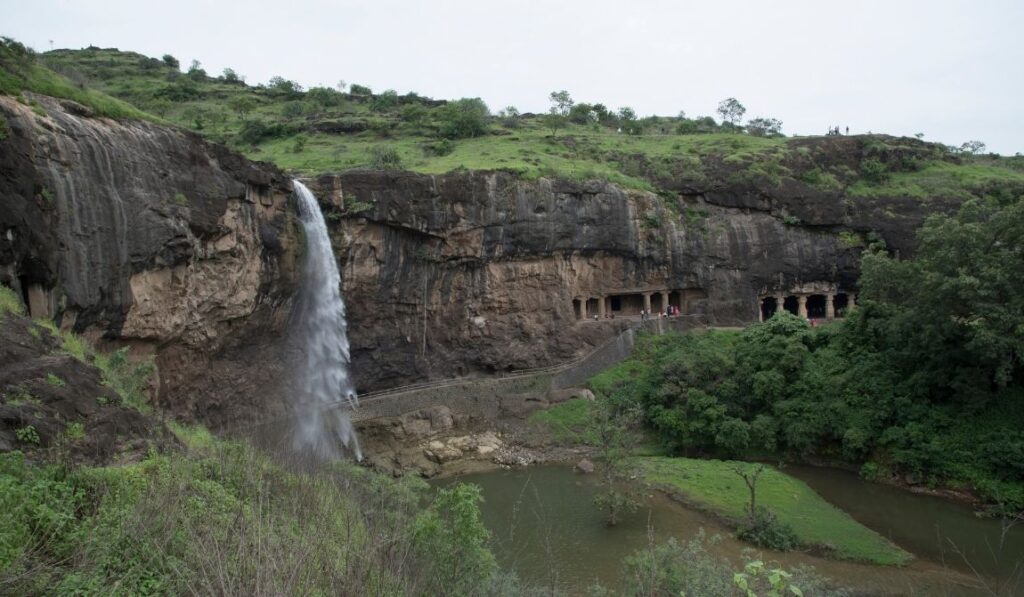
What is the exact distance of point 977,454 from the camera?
2089 cm

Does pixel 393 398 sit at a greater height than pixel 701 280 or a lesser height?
lesser

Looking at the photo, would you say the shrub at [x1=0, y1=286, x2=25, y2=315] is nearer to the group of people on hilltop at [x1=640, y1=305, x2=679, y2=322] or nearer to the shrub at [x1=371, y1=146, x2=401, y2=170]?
the shrub at [x1=371, y1=146, x2=401, y2=170]

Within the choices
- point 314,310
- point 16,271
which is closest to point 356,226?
point 314,310

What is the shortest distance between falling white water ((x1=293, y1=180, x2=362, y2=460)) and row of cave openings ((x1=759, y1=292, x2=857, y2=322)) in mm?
24869

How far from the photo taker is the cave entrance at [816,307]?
4028 cm

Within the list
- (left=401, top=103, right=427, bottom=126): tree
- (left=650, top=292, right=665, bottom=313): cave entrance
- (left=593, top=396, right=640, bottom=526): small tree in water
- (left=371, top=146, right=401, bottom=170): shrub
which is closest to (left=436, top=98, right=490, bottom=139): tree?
(left=401, top=103, right=427, bottom=126): tree

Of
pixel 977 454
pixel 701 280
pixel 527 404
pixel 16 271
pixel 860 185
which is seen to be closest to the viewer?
pixel 16 271

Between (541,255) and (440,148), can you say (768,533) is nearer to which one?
(541,255)

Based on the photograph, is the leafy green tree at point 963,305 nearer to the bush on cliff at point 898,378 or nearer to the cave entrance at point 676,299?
the bush on cliff at point 898,378

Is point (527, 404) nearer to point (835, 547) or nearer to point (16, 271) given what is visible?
point (835, 547)

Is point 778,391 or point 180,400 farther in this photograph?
point 778,391

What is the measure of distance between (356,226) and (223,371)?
342 inches

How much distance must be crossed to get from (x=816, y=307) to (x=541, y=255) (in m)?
20.2

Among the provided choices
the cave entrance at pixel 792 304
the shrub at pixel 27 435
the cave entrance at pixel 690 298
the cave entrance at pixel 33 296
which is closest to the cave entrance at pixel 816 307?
the cave entrance at pixel 792 304
